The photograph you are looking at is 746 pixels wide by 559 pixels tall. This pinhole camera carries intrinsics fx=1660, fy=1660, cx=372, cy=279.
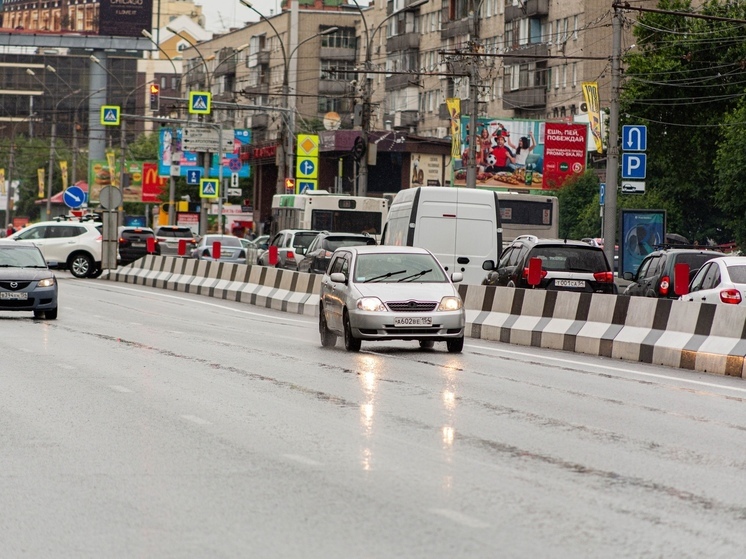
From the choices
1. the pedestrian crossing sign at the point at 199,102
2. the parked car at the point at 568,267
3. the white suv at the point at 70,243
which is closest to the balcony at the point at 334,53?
the pedestrian crossing sign at the point at 199,102

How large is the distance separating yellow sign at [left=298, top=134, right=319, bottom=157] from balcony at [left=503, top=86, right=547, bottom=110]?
28.0 metres

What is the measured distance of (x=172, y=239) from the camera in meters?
65.5

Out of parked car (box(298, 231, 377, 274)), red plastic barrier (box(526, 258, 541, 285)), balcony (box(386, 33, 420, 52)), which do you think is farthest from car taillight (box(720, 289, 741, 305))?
balcony (box(386, 33, 420, 52))

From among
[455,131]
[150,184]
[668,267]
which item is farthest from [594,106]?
[150,184]

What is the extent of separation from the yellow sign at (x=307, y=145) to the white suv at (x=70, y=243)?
38.5 feet

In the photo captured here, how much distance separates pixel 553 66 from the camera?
87375mm

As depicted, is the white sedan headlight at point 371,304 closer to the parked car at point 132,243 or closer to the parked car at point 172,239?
the parked car at point 132,243

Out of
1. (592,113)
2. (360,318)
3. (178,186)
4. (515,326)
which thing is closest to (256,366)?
(360,318)

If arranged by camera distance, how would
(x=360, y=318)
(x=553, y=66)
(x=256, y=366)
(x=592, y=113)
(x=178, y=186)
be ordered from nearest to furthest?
1. (x=256, y=366)
2. (x=360, y=318)
3. (x=592, y=113)
4. (x=553, y=66)
5. (x=178, y=186)

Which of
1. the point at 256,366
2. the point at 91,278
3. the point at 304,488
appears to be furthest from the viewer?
the point at 91,278

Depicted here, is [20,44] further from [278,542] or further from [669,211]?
[278,542]

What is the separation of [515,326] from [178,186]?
298 ft

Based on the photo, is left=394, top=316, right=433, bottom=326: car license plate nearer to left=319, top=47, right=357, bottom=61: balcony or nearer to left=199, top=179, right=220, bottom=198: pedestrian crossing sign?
left=199, top=179, right=220, bottom=198: pedestrian crossing sign

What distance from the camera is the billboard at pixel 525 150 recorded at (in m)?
70.9
